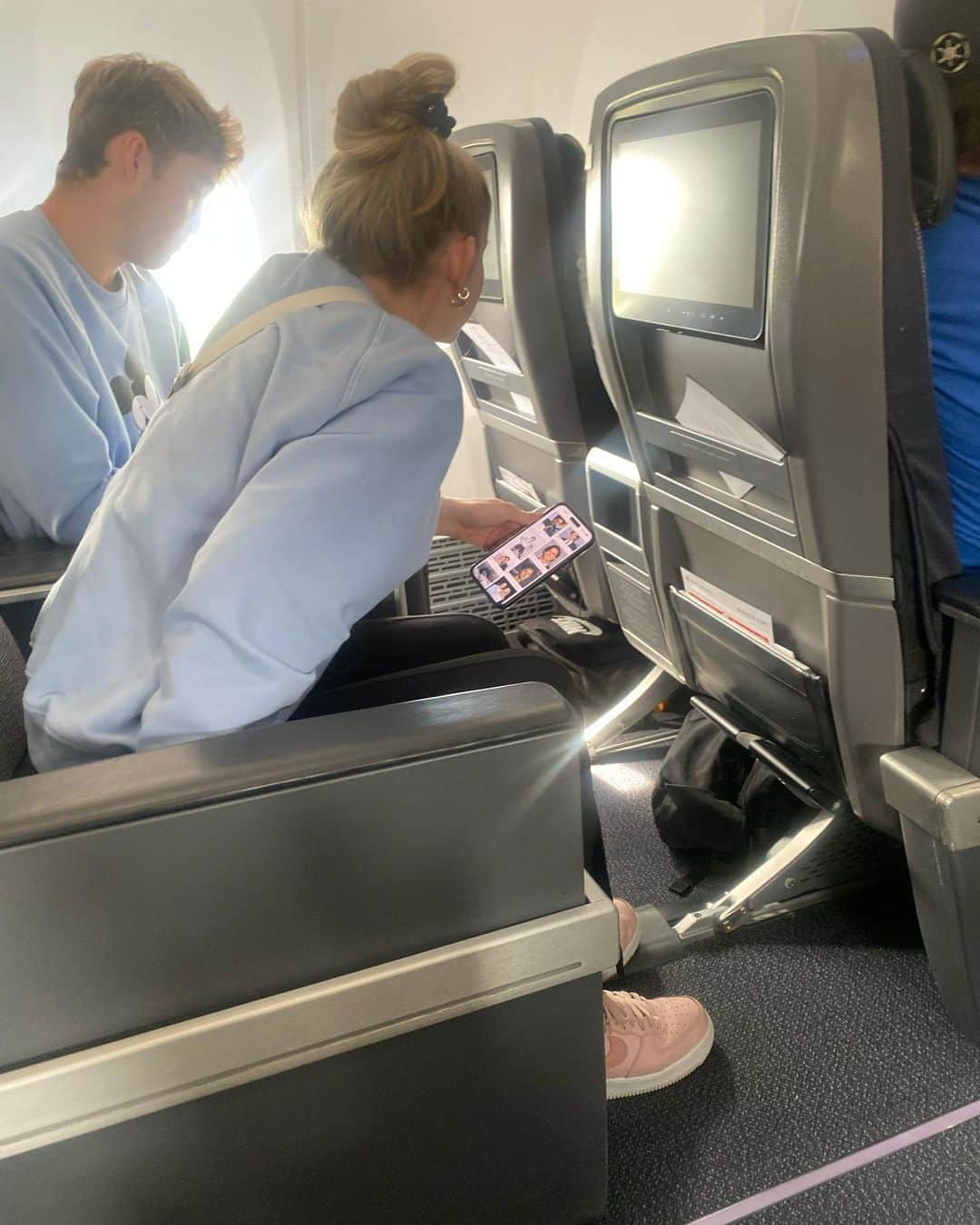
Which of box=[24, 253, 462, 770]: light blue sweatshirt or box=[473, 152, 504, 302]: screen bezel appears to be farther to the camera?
box=[473, 152, 504, 302]: screen bezel

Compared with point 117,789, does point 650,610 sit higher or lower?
lower

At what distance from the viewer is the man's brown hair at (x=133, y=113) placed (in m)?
1.70

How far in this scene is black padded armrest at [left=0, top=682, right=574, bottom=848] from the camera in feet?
2.59

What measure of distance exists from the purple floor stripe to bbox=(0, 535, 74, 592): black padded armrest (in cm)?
131

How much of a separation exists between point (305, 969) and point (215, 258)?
2.34 meters

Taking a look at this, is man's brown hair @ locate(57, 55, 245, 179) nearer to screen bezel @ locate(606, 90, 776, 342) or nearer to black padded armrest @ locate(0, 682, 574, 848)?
screen bezel @ locate(606, 90, 776, 342)

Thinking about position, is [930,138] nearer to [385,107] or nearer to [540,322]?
[385,107]

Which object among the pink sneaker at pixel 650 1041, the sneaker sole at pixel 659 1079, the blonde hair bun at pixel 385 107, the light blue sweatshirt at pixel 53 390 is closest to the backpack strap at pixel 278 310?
the blonde hair bun at pixel 385 107

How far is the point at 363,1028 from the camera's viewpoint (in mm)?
947

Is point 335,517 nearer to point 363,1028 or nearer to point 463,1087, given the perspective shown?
point 363,1028

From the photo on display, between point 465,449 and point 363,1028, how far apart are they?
2.58 m

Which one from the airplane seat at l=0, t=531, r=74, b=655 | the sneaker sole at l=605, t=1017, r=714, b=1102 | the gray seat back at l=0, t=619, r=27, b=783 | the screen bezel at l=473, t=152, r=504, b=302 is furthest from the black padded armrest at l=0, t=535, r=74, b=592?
the sneaker sole at l=605, t=1017, r=714, b=1102

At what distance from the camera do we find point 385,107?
3.65ft

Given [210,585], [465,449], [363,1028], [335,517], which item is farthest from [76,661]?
[465,449]
